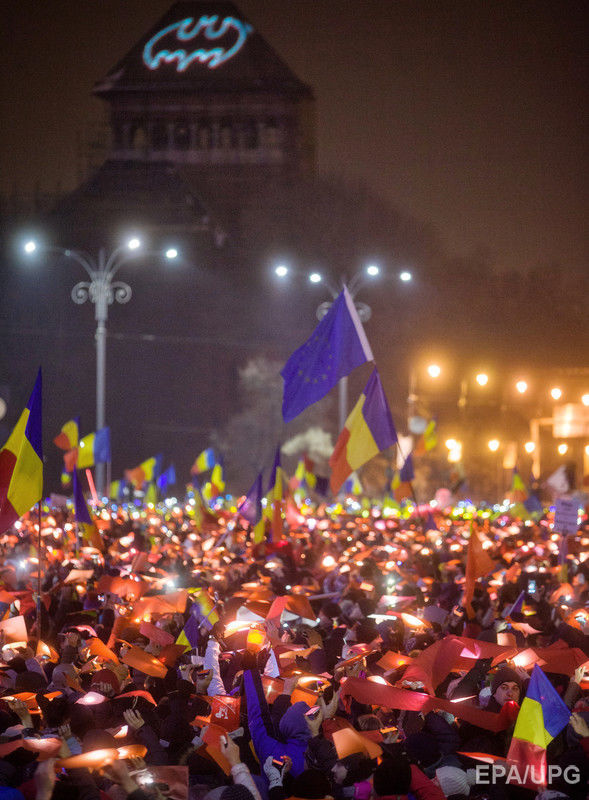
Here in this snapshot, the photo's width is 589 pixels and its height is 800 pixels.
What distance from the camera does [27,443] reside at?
1016cm

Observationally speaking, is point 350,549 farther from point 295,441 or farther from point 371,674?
point 295,441

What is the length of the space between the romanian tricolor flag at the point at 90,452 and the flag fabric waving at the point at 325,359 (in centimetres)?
897

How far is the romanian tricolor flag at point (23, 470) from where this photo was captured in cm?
1002

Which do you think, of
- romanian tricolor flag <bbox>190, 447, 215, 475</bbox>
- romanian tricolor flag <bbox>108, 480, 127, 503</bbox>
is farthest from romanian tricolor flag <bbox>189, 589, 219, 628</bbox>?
romanian tricolor flag <bbox>108, 480, 127, 503</bbox>

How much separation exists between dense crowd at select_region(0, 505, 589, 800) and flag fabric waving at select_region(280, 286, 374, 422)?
2.15 meters

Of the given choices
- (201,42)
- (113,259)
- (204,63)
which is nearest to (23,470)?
(113,259)

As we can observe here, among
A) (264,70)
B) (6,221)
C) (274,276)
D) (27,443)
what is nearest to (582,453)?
(274,276)

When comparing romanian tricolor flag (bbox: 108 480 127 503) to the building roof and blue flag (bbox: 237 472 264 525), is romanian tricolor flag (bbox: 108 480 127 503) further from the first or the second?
the building roof

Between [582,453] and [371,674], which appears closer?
[371,674]

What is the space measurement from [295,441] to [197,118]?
1923 cm

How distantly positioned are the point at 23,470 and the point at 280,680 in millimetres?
3378

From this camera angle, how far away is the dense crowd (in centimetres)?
653

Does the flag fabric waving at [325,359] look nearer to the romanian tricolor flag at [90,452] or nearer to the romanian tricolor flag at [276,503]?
the romanian tricolor flag at [276,503]

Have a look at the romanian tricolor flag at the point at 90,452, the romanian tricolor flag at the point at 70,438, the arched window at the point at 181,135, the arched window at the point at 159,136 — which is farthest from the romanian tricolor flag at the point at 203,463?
the arched window at the point at 159,136
